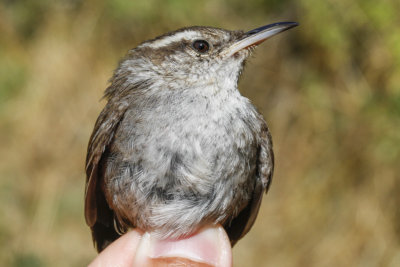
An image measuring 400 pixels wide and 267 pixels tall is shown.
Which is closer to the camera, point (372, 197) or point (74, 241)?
point (372, 197)

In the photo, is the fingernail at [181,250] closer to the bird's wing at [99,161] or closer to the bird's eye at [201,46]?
the bird's wing at [99,161]

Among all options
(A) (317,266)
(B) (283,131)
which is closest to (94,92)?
(B) (283,131)

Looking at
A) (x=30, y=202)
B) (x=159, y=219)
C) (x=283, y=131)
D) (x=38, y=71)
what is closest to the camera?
(x=159, y=219)

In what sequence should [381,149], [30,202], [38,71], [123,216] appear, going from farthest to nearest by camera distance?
[38,71], [30,202], [381,149], [123,216]

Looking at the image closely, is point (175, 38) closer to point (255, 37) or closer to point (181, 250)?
point (255, 37)

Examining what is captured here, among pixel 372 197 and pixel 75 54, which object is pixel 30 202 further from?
pixel 372 197
